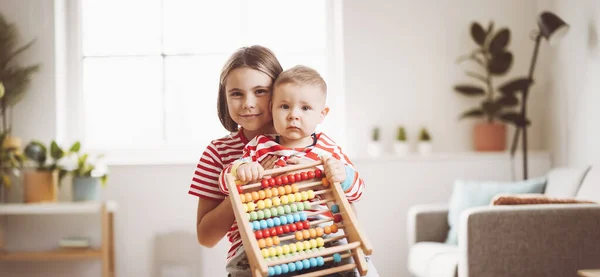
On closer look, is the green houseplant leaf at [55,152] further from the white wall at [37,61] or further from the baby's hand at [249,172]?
the baby's hand at [249,172]

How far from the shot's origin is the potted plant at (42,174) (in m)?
4.09

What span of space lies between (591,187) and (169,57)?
2.91m

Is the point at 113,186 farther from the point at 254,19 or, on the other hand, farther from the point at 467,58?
the point at 467,58

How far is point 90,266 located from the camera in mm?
4352

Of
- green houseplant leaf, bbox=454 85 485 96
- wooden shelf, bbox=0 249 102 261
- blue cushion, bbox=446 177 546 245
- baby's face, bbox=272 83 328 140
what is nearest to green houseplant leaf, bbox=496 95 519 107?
green houseplant leaf, bbox=454 85 485 96

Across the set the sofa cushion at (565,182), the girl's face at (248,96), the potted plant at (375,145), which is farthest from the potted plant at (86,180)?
the girl's face at (248,96)

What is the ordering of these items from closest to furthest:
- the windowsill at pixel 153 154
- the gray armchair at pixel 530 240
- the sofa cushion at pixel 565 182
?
the gray armchair at pixel 530 240 < the sofa cushion at pixel 565 182 < the windowsill at pixel 153 154

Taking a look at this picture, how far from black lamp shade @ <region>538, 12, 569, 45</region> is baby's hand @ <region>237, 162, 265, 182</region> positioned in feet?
9.80

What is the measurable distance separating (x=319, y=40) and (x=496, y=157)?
4.89 feet

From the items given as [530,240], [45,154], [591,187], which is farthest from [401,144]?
[45,154]

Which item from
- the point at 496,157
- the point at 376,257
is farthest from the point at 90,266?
the point at 496,157

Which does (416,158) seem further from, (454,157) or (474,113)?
(474,113)

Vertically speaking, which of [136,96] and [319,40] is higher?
[319,40]

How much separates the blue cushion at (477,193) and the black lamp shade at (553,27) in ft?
2.77
